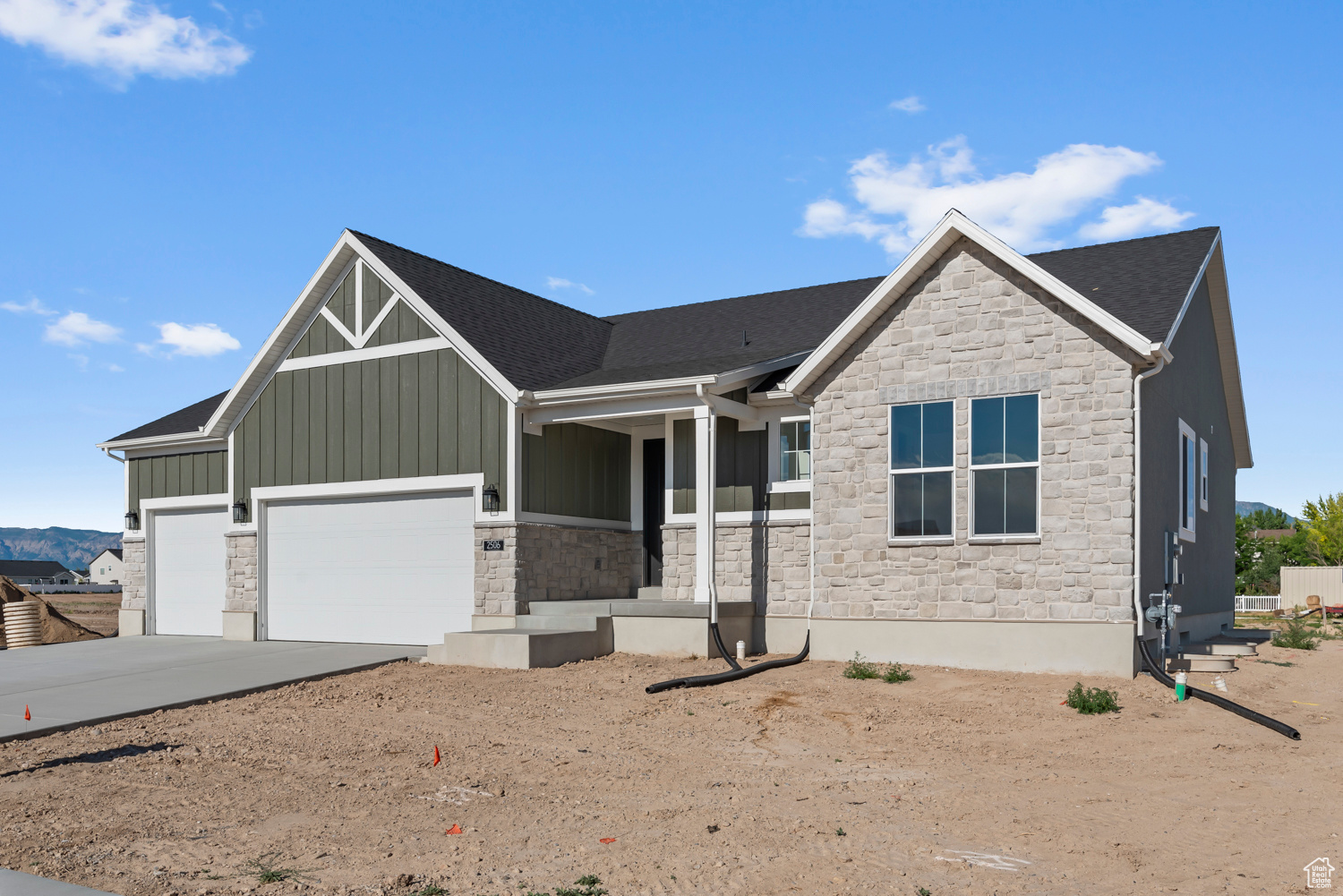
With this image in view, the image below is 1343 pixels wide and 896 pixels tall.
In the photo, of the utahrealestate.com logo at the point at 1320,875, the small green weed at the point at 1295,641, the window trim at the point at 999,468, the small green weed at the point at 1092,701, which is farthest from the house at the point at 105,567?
the utahrealestate.com logo at the point at 1320,875

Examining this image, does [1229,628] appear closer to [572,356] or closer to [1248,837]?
[572,356]

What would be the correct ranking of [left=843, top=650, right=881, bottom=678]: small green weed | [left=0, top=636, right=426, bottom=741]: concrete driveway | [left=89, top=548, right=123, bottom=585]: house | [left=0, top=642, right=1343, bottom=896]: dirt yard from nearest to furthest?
[left=0, top=642, right=1343, bottom=896]: dirt yard, [left=0, top=636, right=426, bottom=741]: concrete driveway, [left=843, top=650, right=881, bottom=678]: small green weed, [left=89, top=548, right=123, bottom=585]: house

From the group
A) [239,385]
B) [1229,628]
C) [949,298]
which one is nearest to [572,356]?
[239,385]

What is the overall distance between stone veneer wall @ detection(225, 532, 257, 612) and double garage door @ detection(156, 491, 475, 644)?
0.21m

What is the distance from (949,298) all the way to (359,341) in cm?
937

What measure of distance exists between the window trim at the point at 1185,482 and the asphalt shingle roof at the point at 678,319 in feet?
7.59

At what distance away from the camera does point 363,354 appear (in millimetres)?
17469

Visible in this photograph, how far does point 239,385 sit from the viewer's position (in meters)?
18.3

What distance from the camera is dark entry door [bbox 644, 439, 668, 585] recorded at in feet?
58.5

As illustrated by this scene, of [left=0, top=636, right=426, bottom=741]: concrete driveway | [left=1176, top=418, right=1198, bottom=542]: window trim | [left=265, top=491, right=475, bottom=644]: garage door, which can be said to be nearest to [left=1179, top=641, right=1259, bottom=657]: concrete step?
[left=1176, top=418, right=1198, bottom=542]: window trim

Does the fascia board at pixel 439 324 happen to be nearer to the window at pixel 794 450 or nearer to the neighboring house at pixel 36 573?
the window at pixel 794 450

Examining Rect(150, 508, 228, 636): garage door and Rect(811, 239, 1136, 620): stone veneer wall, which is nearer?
Rect(811, 239, 1136, 620): stone veneer wall

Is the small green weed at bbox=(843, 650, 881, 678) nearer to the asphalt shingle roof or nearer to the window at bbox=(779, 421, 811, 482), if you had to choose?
the window at bbox=(779, 421, 811, 482)

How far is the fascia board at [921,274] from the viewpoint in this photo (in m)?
12.2
